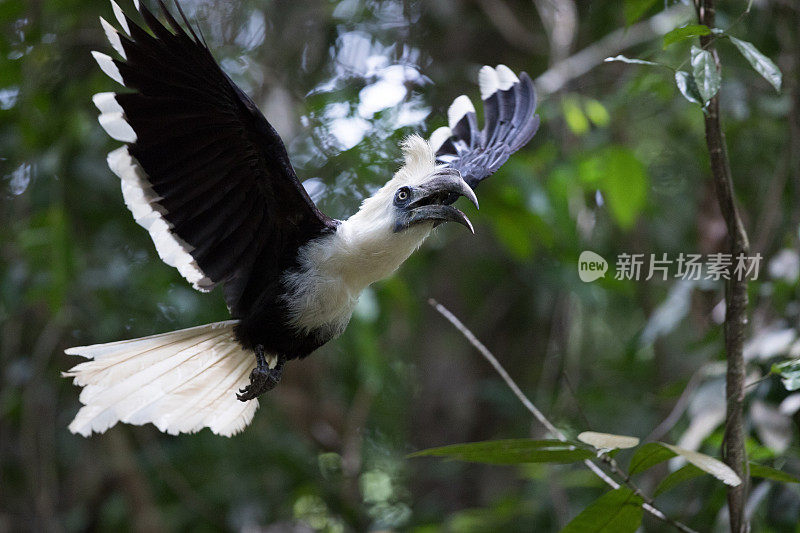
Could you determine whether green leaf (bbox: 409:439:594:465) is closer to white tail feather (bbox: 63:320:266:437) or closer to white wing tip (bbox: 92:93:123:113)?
white tail feather (bbox: 63:320:266:437)

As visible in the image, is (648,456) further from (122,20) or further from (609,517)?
(122,20)

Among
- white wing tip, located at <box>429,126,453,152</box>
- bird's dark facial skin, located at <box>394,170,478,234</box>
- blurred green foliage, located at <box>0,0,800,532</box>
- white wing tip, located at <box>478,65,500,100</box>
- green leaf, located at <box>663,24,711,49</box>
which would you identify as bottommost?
blurred green foliage, located at <box>0,0,800,532</box>

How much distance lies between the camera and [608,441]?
1707mm

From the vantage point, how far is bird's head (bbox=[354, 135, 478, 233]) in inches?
81.9

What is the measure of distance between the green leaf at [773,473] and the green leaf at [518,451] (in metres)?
0.43

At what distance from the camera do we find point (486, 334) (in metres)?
4.85

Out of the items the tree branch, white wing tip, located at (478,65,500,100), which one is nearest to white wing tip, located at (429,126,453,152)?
white wing tip, located at (478,65,500,100)

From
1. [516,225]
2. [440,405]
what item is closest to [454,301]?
[440,405]

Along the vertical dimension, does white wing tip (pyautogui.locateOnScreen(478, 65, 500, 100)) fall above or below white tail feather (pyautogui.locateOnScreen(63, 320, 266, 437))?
above

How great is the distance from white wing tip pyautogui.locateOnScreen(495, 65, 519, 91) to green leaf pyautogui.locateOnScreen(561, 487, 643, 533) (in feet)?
4.90

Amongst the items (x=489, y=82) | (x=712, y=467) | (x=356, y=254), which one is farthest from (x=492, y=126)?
(x=712, y=467)

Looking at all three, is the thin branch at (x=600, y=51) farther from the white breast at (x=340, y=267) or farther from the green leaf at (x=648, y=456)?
the green leaf at (x=648, y=456)

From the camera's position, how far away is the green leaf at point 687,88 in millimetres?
1833

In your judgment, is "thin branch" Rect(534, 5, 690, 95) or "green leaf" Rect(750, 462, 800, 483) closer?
"green leaf" Rect(750, 462, 800, 483)
